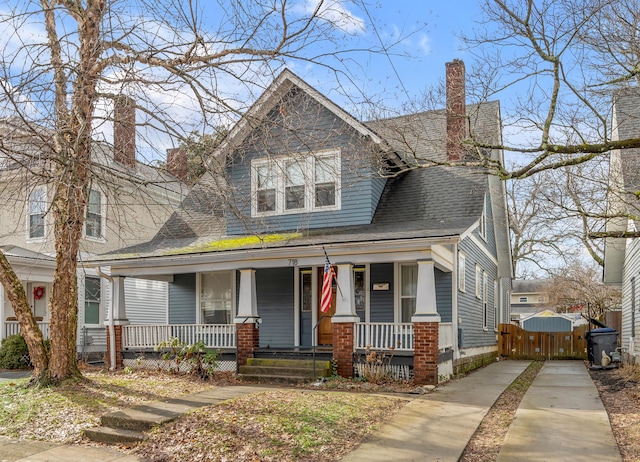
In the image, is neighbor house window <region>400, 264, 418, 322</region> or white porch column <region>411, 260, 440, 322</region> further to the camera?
neighbor house window <region>400, 264, 418, 322</region>

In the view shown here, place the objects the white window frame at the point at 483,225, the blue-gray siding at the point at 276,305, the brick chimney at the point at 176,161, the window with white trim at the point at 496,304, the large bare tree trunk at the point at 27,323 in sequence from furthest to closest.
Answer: the window with white trim at the point at 496,304, the white window frame at the point at 483,225, the blue-gray siding at the point at 276,305, the large bare tree trunk at the point at 27,323, the brick chimney at the point at 176,161

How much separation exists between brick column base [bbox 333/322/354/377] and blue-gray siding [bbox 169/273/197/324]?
Answer: 19.0 ft

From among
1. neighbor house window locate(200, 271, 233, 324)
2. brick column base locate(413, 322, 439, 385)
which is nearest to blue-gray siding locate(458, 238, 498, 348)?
brick column base locate(413, 322, 439, 385)

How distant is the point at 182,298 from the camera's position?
1691cm

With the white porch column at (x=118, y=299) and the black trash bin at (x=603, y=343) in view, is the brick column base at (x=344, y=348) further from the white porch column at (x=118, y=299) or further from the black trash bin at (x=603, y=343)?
the black trash bin at (x=603, y=343)

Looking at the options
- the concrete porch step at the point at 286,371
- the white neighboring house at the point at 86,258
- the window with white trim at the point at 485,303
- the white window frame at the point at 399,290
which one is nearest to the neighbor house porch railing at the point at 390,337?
the concrete porch step at the point at 286,371

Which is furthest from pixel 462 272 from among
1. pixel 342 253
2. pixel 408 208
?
pixel 342 253

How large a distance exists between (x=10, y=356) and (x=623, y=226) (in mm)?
16234

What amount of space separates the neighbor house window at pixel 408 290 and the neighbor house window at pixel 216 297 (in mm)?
4730

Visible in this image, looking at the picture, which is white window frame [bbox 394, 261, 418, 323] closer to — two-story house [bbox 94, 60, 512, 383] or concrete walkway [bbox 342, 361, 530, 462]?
two-story house [bbox 94, 60, 512, 383]

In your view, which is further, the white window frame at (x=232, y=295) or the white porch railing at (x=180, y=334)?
the white window frame at (x=232, y=295)

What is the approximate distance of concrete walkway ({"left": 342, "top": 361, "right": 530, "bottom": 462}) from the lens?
258 inches

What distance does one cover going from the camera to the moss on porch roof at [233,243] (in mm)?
13570

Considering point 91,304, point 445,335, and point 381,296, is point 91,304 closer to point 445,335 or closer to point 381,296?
point 381,296
